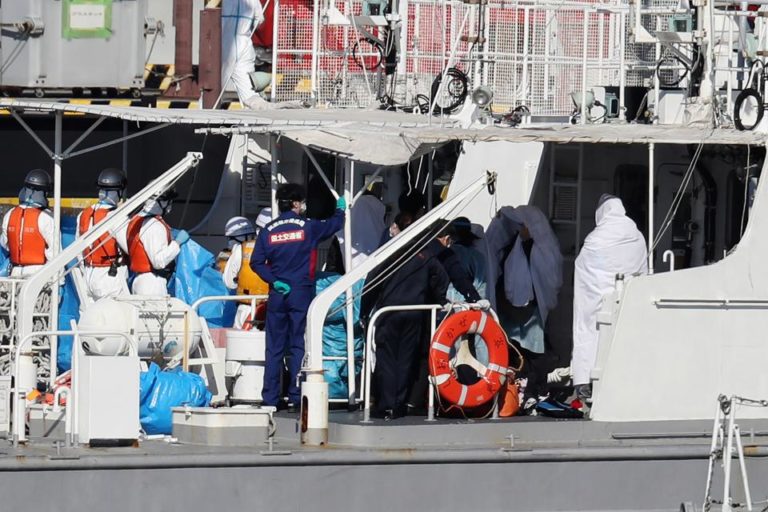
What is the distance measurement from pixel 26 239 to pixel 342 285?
300 centimetres

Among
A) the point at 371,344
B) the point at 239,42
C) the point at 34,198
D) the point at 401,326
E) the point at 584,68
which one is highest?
the point at 239,42

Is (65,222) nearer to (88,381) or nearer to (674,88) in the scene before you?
(88,381)

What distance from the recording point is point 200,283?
1257 cm

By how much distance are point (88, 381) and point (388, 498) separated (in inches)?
70.9

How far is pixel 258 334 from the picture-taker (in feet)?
37.0

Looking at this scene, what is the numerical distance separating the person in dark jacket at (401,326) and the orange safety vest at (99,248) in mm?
2209

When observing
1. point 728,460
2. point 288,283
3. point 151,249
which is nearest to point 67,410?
point 288,283

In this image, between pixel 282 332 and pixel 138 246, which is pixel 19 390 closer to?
pixel 282 332

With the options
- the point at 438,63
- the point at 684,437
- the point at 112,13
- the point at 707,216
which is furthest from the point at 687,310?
the point at 112,13

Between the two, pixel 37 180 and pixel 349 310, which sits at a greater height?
pixel 37 180

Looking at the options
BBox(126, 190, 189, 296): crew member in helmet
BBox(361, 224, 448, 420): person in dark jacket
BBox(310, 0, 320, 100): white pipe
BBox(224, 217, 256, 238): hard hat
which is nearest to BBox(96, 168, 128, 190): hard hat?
BBox(126, 190, 189, 296): crew member in helmet

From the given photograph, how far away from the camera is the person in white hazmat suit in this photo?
13848 millimetres

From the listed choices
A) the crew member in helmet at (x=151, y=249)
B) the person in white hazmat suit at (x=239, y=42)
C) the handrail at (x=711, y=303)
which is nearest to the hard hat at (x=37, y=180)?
the crew member in helmet at (x=151, y=249)

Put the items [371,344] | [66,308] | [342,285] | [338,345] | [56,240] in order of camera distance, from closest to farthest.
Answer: [342,285] → [371,344] → [338,345] → [56,240] → [66,308]
